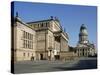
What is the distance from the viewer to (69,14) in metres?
4.73

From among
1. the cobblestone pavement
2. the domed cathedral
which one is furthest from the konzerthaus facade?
the domed cathedral

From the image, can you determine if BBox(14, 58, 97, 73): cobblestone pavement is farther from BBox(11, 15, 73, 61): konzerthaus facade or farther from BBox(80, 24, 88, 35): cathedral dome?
BBox(80, 24, 88, 35): cathedral dome

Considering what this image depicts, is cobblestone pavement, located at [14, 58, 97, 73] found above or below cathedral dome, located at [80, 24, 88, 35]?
below

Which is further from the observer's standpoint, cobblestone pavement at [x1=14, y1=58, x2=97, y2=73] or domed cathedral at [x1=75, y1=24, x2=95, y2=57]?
domed cathedral at [x1=75, y1=24, x2=95, y2=57]

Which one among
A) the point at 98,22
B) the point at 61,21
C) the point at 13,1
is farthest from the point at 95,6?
the point at 13,1

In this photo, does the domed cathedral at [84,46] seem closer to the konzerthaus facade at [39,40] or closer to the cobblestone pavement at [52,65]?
the cobblestone pavement at [52,65]

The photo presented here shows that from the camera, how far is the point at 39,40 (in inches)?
177

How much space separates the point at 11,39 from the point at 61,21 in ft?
3.47

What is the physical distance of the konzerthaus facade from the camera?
163 inches

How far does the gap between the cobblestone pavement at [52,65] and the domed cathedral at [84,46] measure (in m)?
0.12

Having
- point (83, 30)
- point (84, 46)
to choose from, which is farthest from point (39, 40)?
point (84, 46)

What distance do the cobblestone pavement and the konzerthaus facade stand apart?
9 cm

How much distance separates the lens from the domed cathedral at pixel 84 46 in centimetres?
476

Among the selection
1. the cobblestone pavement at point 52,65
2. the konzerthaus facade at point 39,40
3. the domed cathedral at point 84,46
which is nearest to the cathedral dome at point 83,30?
the domed cathedral at point 84,46
